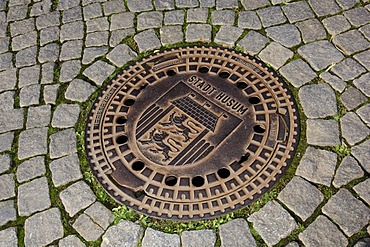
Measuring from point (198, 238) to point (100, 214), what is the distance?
Answer: 0.69m

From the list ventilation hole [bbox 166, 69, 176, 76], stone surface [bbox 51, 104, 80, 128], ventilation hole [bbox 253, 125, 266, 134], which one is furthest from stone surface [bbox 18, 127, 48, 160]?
ventilation hole [bbox 253, 125, 266, 134]

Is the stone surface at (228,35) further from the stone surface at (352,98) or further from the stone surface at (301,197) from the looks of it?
the stone surface at (301,197)

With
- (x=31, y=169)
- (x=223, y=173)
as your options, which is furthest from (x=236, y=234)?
(x=31, y=169)

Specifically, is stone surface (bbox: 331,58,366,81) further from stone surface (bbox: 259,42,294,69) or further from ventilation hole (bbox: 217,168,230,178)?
ventilation hole (bbox: 217,168,230,178)

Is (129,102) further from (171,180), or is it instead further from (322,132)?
(322,132)

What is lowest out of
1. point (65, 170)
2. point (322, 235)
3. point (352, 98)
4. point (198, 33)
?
point (65, 170)

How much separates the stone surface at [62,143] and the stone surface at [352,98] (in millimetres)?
2093

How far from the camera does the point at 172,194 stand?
296 cm

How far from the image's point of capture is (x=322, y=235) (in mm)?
2752

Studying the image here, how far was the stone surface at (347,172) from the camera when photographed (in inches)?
116

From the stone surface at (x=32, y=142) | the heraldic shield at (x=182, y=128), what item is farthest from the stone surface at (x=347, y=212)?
the stone surface at (x=32, y=142)

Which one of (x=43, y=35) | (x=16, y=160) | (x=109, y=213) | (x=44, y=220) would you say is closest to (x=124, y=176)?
(x=109, y=213)

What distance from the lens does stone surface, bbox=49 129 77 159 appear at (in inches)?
128

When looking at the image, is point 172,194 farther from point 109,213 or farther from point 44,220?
point 44,220
